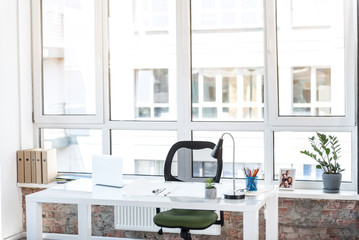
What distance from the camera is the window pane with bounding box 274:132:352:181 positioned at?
5453 mm

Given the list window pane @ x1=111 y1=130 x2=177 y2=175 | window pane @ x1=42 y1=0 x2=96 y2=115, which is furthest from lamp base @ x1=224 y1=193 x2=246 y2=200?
window pane @ x1=42 y1=0 x2=96 y2=115

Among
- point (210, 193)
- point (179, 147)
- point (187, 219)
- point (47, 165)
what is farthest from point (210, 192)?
point (47, 165)

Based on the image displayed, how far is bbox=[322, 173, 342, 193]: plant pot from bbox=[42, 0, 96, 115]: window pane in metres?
2.49

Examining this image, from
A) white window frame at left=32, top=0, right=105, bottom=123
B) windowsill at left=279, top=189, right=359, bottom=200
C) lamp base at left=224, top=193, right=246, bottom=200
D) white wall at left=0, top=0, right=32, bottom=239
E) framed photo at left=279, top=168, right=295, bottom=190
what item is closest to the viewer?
lamp base at left=224, top=193, right=246, bottom=200

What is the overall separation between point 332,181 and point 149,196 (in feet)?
5.73

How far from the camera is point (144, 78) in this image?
237 inches

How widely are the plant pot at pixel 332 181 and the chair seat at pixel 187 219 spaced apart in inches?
44.0

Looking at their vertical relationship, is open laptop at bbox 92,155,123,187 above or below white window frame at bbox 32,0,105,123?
below

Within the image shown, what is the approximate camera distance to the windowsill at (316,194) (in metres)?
5.20

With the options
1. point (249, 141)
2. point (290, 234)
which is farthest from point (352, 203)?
point (249, 141)

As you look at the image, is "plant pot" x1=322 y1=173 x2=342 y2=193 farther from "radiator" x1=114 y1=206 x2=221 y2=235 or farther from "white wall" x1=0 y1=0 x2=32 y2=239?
"white wall" x1=0 y1=0 x2=32 y2=239

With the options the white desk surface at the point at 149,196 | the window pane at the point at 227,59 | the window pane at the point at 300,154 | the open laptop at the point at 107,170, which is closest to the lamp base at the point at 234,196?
the white desk surface at the point at 149,196

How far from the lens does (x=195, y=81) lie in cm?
588

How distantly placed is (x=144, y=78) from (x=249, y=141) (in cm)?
126
